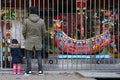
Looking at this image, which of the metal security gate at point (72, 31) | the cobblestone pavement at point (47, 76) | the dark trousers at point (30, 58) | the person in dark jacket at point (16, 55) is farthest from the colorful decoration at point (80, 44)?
the person in dark jacket at point (16, 55)

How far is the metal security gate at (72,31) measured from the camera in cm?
1449

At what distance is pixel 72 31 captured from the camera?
14609mm

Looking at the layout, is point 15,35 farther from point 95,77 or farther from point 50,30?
point 95,77

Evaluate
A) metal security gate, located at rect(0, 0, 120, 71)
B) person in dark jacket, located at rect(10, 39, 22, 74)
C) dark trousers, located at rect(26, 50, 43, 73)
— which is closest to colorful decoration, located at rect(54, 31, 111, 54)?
metal security gate, located at rect(0, 0, 120, 71)

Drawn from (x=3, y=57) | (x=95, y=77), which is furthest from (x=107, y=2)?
(x=3, y=57)

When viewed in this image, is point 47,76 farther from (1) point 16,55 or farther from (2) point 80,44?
(2) point 80,44

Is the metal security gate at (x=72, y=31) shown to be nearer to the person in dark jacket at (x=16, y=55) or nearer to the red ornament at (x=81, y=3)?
the red ornament at (x=81, y=3)

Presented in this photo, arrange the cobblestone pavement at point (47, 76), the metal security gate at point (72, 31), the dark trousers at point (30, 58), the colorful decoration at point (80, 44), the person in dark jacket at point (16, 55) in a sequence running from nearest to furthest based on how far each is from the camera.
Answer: the cobblestone pavement at point (47, 76) < the dark trousers at point (30, 58) < the person in dark jacket at point (16, 55) < the metal security gate at point (72, 31) < the colorful decoration at point (80, 44)

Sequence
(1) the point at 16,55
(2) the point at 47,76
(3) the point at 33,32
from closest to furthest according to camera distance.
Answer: (3) the point at 33,32
(2) the point at 47,76
(1) the point at 16,55

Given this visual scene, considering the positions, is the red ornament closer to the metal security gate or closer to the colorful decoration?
the metal security gate

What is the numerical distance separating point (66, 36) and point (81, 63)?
984 millimetres

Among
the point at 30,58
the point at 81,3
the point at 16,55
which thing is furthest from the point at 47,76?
the point at 81,3

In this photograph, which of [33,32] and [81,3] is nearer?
[33,32]

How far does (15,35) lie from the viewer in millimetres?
14477
